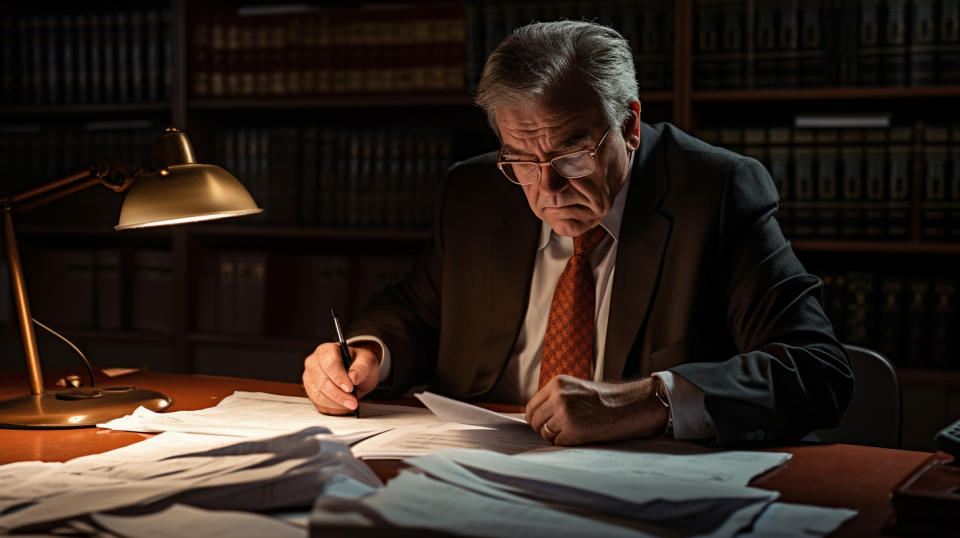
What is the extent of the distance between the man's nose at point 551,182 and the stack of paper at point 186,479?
72 centimetres

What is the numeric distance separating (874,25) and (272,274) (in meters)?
2.00

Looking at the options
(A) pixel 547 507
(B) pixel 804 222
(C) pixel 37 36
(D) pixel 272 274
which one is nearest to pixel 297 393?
(A) pixel 547 507

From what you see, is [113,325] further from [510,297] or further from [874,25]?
[874,25]

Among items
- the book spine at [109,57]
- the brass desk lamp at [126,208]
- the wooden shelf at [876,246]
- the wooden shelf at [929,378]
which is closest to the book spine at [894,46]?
the wooden shelf at [876,246]

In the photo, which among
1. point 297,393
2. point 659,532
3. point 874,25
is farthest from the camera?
point 874,25

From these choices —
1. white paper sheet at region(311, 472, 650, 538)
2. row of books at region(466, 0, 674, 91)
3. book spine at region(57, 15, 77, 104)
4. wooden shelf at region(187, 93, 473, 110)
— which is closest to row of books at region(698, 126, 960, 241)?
row of books at region(466, 0, 674, 91)

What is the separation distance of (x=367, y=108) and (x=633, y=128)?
171 cm

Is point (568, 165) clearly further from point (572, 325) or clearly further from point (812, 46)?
point (812, 46)

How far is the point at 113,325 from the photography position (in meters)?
3.26

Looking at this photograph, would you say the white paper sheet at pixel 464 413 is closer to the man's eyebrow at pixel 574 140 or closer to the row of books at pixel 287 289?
the man's eyebrow at pixel 574 140

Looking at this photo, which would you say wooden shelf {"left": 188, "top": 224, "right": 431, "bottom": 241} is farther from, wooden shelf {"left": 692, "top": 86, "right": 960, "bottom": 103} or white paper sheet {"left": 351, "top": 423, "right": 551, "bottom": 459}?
white paper sheet {"left": 351, "top": 423, "right": 551, "bottom": 459}

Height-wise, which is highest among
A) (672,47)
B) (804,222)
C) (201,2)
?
(201,2)

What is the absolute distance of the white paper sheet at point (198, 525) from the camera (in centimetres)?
87

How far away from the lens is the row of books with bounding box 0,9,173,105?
3.16m
